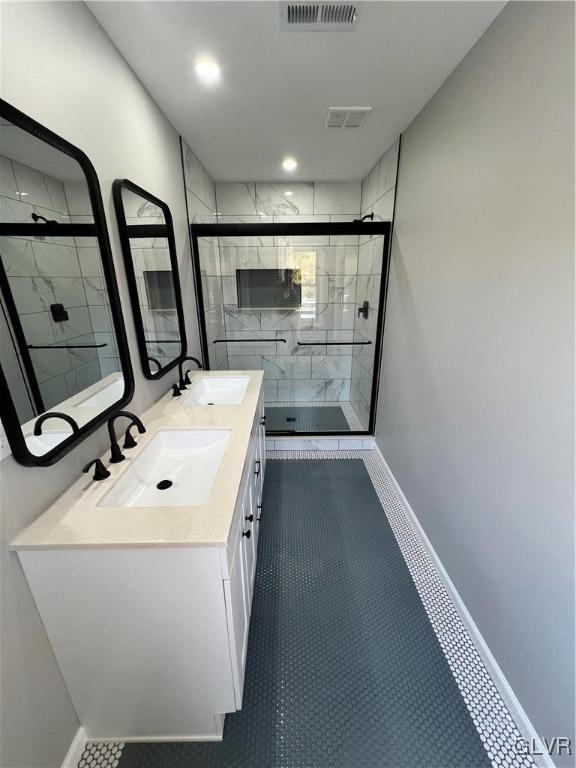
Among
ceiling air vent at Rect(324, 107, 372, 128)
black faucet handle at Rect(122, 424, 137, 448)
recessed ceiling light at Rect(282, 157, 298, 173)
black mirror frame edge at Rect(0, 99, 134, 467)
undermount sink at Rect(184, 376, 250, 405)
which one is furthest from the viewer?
recessed ceiling light at Rect(282, 157, 298, 173)

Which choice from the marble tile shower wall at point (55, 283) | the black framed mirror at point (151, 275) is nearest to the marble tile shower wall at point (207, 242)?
the black framed mirror at point (151, 275)

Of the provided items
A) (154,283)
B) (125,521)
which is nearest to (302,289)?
(154,283)

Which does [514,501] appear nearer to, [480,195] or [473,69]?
[480,195]

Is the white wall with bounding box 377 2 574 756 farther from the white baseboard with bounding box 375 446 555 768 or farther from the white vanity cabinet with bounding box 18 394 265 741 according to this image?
the white vanity cabinet with bounding box 18 394 265 741

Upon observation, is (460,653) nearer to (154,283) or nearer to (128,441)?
(128,441)

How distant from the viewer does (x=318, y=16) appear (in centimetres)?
116

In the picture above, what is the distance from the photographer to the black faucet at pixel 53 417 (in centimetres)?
90

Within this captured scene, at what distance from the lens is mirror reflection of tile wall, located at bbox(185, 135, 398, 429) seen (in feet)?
9.73

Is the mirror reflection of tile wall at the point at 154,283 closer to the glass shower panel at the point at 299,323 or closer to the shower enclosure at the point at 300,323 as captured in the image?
the shower enclosure at the point at 300,323

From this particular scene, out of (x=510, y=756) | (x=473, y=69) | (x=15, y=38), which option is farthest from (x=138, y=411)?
(x=473, y=69)

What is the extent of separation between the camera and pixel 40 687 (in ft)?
2.96

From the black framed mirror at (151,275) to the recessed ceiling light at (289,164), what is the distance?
133cm

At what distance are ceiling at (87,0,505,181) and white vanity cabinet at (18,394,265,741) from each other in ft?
6.30

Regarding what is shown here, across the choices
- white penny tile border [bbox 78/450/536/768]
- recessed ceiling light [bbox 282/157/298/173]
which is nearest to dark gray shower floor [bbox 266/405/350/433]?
white penny tile border [bbox 78/450/536/768]
